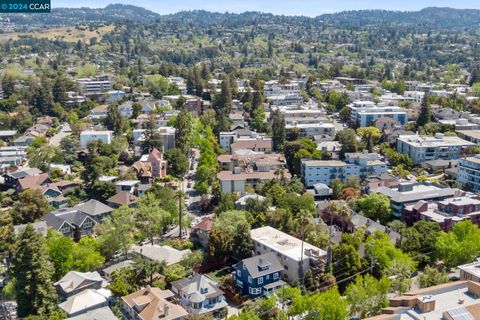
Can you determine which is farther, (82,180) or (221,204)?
(82,180)

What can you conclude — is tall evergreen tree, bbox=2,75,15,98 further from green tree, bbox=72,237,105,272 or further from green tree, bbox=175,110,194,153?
green tree, bbox=72,237,105,272

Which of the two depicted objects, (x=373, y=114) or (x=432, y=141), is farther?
(x=373, y=114)

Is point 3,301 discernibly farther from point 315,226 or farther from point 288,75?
point 288,75

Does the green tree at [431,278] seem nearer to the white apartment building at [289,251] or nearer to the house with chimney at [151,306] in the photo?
the white apartment building at [289,251]

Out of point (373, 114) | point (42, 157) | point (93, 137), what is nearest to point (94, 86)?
point (93, 137)

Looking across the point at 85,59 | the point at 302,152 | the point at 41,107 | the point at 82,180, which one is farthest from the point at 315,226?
the point at 85,59

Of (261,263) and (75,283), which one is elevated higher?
(261,263)

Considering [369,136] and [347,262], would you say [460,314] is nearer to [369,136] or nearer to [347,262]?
[347,262]
